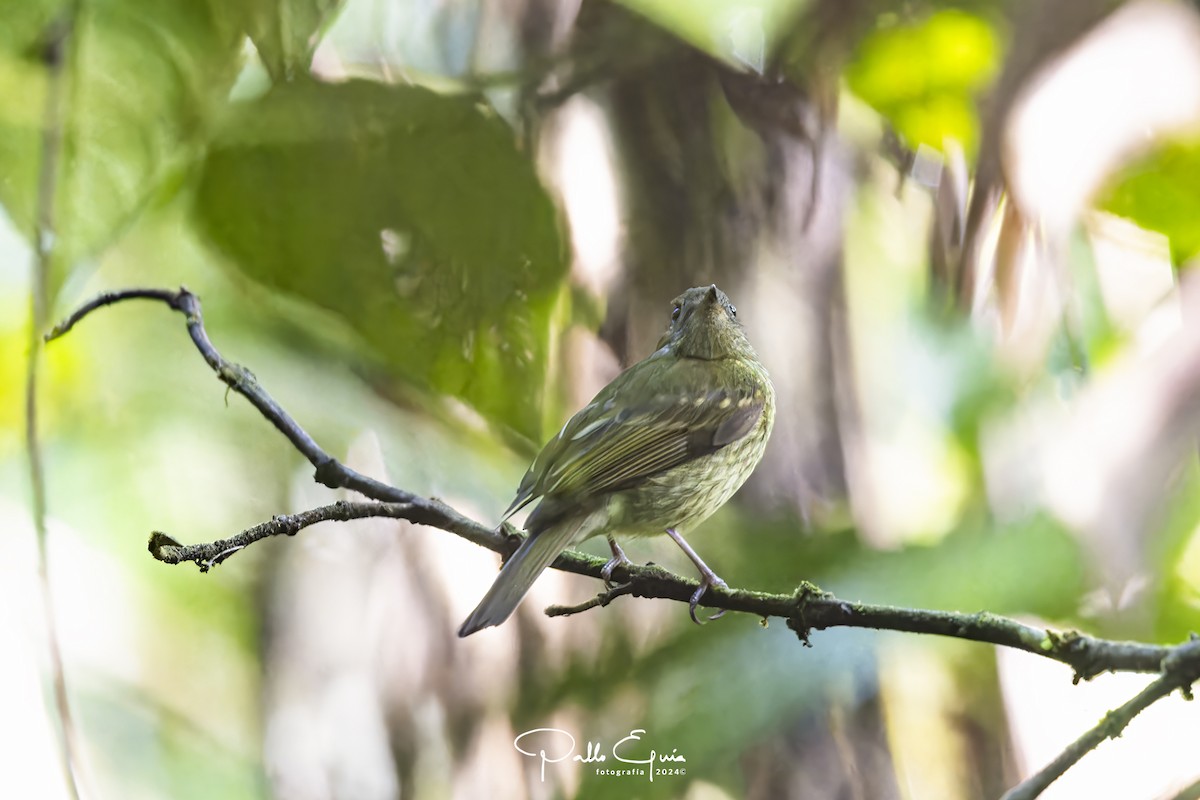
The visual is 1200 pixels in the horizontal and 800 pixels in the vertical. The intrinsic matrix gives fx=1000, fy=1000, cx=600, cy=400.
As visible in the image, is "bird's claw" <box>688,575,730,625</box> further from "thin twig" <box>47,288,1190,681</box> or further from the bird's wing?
the bird's wing

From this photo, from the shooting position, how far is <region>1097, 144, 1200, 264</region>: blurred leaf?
5.45 feet

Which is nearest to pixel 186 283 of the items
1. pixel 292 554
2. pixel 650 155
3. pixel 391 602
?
pixel 292 554

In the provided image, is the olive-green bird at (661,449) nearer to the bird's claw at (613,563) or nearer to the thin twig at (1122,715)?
the bird's claw at (613,563)

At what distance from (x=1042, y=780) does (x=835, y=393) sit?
2.23ft

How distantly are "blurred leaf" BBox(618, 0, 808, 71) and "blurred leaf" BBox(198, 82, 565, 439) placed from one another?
37 centimetres

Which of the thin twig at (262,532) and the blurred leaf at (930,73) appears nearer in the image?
the thin twig at (262,532)

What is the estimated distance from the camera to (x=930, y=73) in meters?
1.79

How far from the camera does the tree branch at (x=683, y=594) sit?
47.7 inches

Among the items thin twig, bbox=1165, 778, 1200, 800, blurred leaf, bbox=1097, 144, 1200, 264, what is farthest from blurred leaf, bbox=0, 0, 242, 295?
thin twig, bbox=1165, 778, 1200, 800

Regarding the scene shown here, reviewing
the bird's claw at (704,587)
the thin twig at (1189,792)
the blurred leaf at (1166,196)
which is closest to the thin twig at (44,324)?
the bird's claw at (704,587)

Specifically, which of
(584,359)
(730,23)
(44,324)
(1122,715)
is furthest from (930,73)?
(44,324)

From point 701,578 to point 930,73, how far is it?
0.99 metres

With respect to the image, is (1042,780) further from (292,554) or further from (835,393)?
(292,554)

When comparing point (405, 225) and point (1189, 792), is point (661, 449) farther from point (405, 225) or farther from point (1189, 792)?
point (1189, 792)
